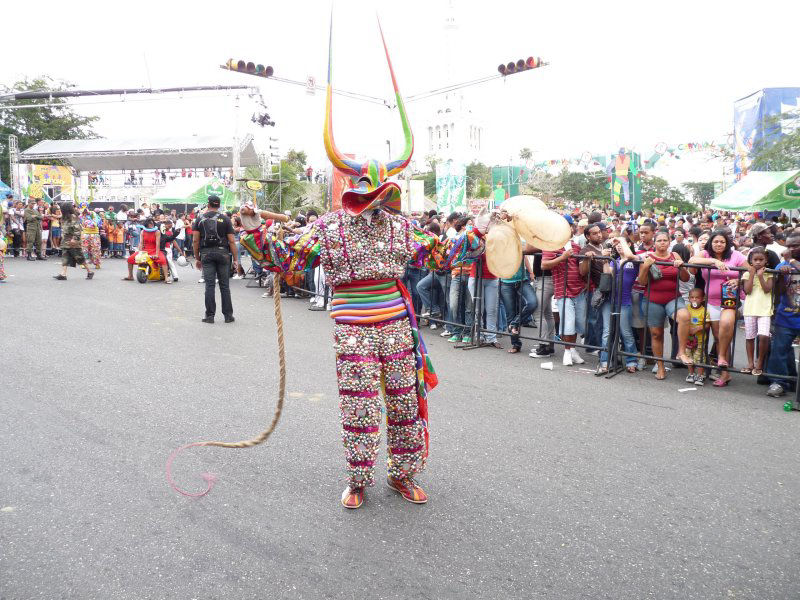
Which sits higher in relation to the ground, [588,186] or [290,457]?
[588,186]

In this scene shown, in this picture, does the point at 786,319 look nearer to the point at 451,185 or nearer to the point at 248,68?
the point at 248,68

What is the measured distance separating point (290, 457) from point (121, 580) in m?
1.60

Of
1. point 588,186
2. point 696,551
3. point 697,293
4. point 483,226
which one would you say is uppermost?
point 588,186

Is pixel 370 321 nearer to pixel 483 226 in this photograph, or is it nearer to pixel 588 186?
pixel 483 226

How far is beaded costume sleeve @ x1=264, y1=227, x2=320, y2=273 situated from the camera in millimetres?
3650

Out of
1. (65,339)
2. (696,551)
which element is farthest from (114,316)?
(696,551)

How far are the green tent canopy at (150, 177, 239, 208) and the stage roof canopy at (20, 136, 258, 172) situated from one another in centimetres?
755

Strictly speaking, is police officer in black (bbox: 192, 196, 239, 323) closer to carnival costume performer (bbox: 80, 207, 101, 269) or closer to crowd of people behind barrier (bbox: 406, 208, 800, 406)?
crowd of people behind barrier (bbox: 406, 208, 800, 406)

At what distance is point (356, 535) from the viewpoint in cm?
336

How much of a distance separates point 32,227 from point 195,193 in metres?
7.09

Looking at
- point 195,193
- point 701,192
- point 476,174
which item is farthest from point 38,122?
point 701,192

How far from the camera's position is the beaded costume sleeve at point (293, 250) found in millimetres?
3650

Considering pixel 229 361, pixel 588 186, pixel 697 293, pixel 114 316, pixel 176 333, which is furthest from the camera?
pixel 588 186

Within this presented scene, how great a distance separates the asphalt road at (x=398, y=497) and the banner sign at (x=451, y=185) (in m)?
13.5
